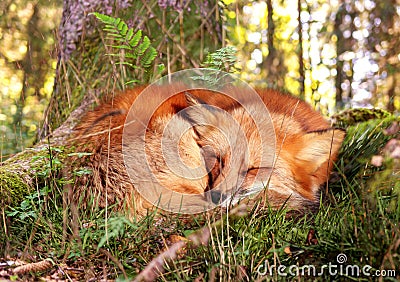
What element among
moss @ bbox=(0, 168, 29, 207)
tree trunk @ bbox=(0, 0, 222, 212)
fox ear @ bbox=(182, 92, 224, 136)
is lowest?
moss @ bbox=(0, 168, 29, 207)

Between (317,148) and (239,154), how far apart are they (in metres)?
0.74

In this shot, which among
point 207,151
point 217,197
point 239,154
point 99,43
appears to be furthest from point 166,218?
point 99,43

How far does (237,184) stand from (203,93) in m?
1.11

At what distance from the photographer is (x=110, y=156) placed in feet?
10.6

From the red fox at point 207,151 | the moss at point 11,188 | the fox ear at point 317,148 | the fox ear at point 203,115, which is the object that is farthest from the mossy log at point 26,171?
the fox ear at point 317,148

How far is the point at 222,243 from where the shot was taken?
244 centimetres

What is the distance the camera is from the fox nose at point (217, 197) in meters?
3.07

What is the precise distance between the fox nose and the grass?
7.0 inches

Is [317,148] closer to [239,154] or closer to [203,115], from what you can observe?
[239,154]

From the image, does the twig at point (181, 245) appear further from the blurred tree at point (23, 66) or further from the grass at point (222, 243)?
the blurred tree at point (23, 66)

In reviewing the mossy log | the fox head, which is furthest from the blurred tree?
the fox head

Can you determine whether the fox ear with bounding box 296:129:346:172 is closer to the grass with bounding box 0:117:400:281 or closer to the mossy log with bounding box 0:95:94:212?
the grass with bounding box 0:117:400:281

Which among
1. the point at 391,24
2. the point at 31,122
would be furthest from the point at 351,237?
the point at 391,24

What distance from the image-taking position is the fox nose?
3068 mm
